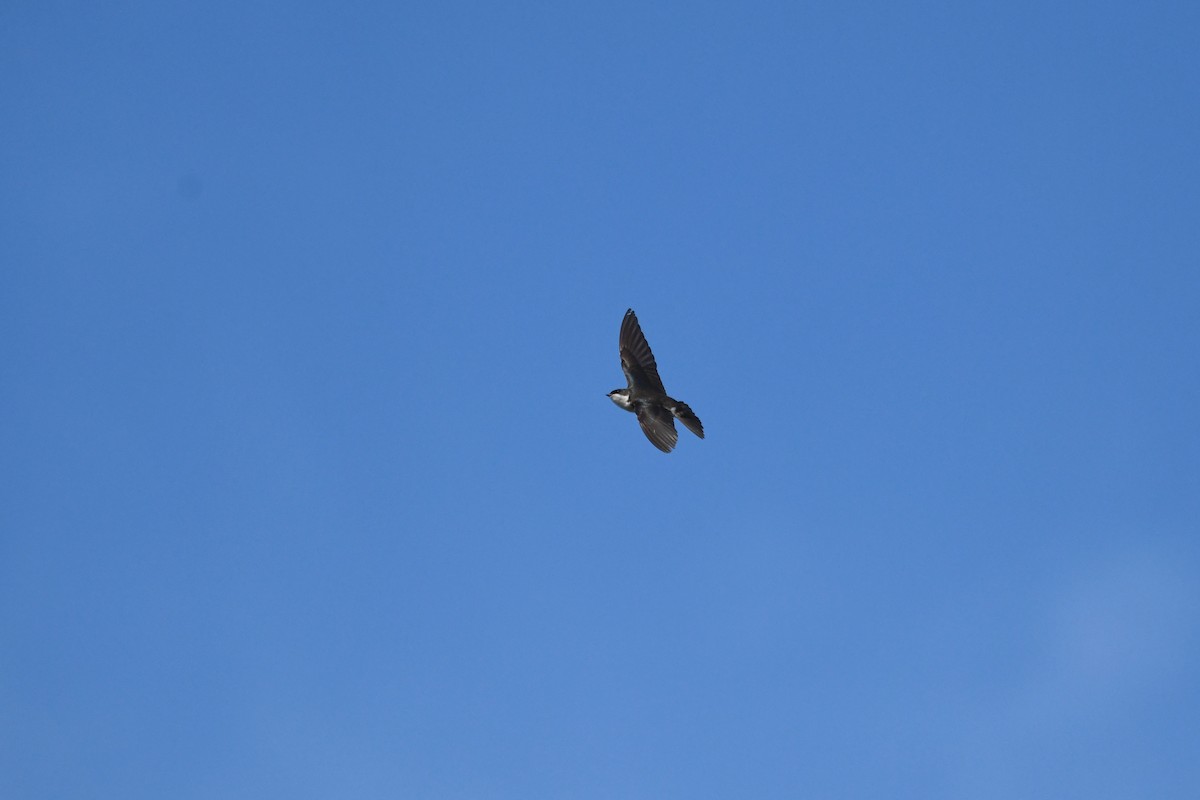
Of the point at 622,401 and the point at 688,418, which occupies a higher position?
the point at 622,401

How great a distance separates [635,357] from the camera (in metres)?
31.0

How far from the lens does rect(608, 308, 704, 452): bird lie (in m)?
29.2

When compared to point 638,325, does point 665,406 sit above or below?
below

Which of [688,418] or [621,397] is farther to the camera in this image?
[621,397]

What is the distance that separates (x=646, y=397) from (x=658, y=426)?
1083 mm

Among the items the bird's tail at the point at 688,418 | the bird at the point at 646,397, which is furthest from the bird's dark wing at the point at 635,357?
the bird's tail at the point at 688,418

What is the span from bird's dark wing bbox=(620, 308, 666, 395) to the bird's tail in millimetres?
1223

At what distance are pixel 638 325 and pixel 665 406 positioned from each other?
2.91 m

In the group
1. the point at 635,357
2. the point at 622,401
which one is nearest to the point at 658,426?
the point at 622,401

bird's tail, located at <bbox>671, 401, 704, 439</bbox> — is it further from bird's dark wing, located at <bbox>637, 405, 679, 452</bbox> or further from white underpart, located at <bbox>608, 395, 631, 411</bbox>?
white underpart, located at <bbox>608, 395, 631, 411</bbox>

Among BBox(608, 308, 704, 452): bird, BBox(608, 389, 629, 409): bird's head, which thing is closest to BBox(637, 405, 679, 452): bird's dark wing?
BBox(608, 308, 704, 452): bird

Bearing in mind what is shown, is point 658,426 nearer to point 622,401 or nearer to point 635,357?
point 622,401

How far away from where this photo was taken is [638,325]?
31.2 meters

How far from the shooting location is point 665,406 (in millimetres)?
29812
